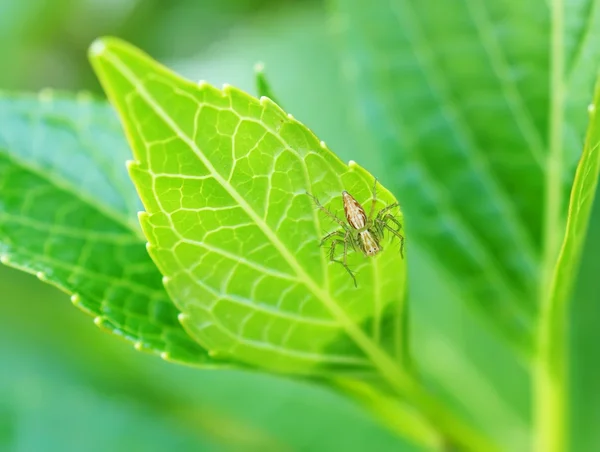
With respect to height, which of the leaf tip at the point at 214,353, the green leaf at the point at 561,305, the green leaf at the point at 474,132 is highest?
the green leaf at the point at 474,132

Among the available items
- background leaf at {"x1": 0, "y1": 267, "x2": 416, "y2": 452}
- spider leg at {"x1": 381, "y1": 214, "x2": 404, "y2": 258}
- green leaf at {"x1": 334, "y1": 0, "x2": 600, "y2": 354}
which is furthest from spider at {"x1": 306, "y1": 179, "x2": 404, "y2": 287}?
background leaf at {"x1": 0, "y1": 267, "x2": 416, "y2": 452}

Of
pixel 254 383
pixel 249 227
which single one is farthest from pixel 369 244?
pixel 254 383

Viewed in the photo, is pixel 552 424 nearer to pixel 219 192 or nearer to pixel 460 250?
pixel 460 250

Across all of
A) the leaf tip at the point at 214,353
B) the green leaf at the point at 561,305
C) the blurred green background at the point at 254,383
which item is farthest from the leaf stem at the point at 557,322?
the leaf tip at the point at 214,353

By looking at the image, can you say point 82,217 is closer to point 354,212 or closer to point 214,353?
point 214,353

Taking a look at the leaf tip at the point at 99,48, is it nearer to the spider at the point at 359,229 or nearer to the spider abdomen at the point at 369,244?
the spider at the point at 359,229
